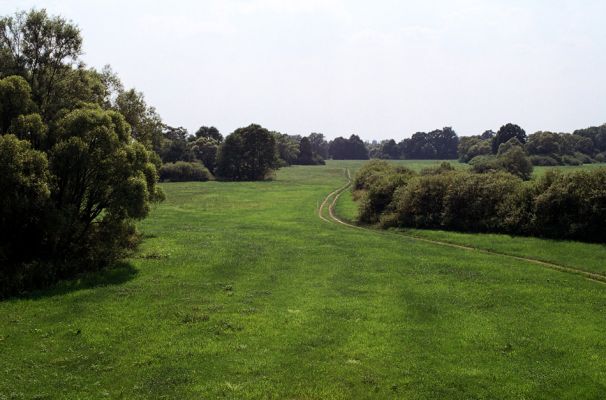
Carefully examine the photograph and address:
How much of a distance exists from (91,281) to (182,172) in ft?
354

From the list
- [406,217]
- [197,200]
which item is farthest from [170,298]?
[197,200]

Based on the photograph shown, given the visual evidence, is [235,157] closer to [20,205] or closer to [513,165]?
[513,165]

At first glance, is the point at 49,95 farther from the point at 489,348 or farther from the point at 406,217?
the point at 406,217

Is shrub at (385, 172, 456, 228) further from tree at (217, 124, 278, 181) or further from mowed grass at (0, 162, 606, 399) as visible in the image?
tree at (217, 124, 278, 181)

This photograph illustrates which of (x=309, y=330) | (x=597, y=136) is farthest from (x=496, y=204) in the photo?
(x=597, y=136)

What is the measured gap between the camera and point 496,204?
170 feet

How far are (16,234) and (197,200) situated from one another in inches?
2228

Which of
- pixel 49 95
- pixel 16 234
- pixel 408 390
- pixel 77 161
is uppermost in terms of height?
pixel 49 95

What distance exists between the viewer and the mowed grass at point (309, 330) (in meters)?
18.5

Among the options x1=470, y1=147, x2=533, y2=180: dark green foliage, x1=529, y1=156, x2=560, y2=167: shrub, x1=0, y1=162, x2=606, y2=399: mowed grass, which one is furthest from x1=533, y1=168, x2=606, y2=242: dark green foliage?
x1=529, y1=156, x2=560, y2=167: shrub

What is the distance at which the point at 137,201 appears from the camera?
3462 centimetres

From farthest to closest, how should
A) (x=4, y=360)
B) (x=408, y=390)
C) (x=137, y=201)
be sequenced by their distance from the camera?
(x=137, y=201) < (x=4, y=360) < (x=408, y=390)

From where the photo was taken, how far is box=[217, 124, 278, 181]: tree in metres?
144

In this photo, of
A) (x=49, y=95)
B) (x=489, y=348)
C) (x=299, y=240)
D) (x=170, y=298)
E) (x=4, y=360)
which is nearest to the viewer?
(x=4, y=360)
